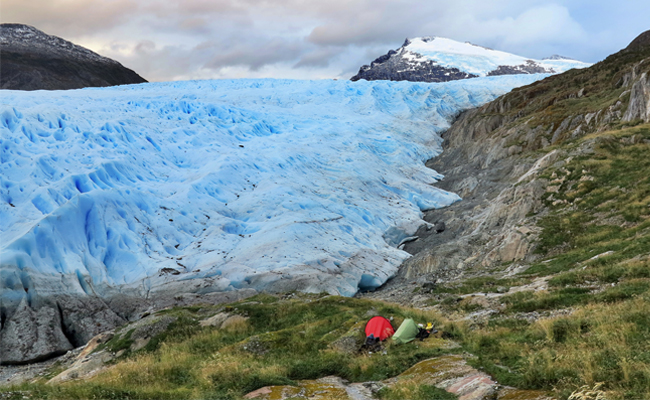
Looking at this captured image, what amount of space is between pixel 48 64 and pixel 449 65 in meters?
117

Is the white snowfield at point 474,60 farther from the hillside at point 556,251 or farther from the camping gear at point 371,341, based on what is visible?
the camping gear at point 371,341

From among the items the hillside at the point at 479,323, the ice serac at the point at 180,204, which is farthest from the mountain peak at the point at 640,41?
the ice serac at the point at 180,204

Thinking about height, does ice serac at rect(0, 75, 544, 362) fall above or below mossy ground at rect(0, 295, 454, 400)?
above

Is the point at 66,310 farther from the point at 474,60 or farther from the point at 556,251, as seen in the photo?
the point at 474,60

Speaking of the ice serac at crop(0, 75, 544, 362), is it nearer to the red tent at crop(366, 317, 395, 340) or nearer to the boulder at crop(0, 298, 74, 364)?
the boulder at crop(0, 298, 74, 364)

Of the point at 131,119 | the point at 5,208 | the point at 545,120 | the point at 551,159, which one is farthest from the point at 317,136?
the point at 5,208

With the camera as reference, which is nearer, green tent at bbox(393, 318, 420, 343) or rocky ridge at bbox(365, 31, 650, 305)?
green tent at bbox(393, 318, 420, 343)

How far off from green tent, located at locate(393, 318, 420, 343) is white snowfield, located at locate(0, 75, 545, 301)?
14323 millimetres

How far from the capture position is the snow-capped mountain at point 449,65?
432 feet

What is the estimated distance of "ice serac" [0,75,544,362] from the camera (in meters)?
25.2

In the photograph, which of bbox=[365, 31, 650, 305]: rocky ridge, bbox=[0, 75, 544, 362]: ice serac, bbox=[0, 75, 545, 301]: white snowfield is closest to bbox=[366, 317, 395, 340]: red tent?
bbox=[365, 31, 650, 305]: rocky ridge

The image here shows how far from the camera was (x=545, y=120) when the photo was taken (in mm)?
48844

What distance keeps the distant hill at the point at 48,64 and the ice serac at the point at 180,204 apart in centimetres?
7946

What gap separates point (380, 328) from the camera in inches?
537
